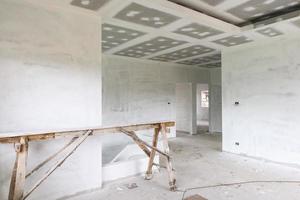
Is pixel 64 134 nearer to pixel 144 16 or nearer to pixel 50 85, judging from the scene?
pixel 50 85

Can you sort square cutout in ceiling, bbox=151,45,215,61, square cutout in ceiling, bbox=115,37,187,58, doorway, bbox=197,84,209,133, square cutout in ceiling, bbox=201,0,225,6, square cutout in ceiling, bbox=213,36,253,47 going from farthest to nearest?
1. doorway, bbox=197,84,209,133
2. square cutout in ceiling, bbox=151,45,215,61
3. square cutout in ceiling, bbox=115,37,187,58
4. square cutout in ceiling, bbox=213,36,253,47
5. square cutout in ceiling, bbox=201,0,225,6

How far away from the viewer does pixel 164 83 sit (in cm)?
776

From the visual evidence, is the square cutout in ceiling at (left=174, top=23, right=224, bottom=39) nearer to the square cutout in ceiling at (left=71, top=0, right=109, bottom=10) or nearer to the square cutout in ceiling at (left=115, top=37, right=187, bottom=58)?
the square cutout in ceiling at (left=115, top=37, right=187, bottom=58)

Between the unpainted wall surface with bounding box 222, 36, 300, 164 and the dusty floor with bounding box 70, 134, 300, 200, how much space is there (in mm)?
367

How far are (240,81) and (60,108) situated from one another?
169 inches

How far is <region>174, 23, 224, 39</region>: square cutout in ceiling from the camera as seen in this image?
12.7 ft

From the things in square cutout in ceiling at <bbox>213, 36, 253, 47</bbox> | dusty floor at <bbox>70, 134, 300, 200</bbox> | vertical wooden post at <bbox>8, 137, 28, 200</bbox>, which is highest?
square cutout in ceiling at <bbox>213, 36, 253, 47</bbox>

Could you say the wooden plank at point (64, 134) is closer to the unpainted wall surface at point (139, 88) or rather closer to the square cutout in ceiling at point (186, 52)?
the square cutout in ceiling at point (186, 52)

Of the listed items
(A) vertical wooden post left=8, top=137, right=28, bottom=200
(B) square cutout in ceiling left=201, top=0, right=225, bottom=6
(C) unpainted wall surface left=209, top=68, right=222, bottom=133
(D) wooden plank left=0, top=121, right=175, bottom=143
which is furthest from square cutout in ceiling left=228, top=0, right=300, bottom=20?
(C) unpainted wall surface left=209, top=68, right=222, bottom=133

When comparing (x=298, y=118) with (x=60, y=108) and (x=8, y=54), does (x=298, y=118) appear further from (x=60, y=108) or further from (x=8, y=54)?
(x=8, y=54)

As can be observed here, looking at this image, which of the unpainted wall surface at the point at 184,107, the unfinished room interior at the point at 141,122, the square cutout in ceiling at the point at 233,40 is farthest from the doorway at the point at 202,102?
the square cutout in ceiling at the point at 233,40

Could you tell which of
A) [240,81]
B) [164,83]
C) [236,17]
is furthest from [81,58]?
[164,83]

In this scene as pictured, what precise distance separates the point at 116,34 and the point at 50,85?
6.33ft

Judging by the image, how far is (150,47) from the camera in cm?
545
